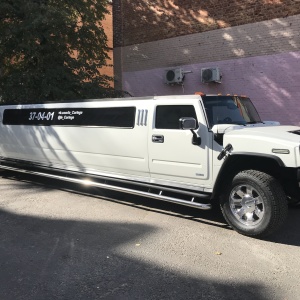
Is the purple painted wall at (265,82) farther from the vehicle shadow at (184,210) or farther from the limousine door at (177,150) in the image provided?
the limousine door at (177,150)

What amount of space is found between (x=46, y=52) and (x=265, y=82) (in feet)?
23.8

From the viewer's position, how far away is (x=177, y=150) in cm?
570

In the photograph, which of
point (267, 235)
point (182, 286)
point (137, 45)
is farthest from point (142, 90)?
point (182, 286)

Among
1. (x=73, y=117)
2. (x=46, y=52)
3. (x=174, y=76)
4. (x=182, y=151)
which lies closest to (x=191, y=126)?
(x=182, y=151)

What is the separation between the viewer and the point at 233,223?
16.8 feet

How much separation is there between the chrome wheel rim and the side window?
1.31 meters

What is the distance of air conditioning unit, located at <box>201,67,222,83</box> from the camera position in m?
12.0

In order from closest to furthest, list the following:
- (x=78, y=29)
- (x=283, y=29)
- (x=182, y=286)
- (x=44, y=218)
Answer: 1. (x=182, y=286)
2. (x=44, y=218)
3. (x=283, y=29)
4. (x=78, y=29)

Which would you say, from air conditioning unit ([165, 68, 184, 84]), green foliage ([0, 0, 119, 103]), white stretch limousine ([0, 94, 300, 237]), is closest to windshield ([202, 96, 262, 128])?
white stretch limousine ([0, 94, 300, 237])

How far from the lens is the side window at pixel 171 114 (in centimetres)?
570

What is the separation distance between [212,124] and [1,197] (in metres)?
4.57

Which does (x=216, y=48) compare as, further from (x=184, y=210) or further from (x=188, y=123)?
(x=188, y=123)

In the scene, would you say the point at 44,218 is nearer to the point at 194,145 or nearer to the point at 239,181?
the point at 194,145

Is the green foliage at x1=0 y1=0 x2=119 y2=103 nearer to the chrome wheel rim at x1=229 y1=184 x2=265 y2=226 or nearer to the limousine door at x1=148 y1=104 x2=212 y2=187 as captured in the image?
the limousine door at x1=148 y1=104 x2=212 y2=187
